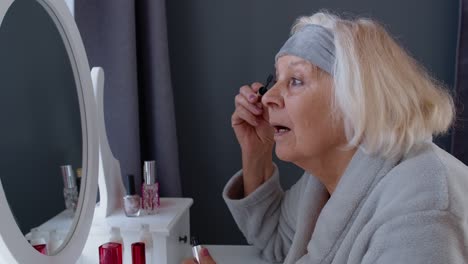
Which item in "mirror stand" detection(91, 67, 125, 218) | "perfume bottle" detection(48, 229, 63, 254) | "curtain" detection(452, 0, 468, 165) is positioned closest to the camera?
"perfume bottle" detection(48, 229, 63, 254)

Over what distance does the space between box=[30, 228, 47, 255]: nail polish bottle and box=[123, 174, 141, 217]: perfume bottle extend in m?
0.31

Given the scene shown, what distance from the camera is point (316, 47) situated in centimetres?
81

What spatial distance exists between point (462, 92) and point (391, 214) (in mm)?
973

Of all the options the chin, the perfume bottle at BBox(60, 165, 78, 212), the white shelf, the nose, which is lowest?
the white shelf

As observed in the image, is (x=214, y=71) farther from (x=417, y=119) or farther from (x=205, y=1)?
(x=417, y=119)

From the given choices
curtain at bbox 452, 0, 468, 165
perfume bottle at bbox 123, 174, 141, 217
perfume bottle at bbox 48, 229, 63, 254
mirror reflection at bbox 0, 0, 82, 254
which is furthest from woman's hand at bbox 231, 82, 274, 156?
curtain at bbox 452, 0, 468, 165

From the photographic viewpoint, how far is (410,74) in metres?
0.77

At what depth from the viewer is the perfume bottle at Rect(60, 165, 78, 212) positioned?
2.63 feet

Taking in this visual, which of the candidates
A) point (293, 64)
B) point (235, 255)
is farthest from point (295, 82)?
point (235, 255)

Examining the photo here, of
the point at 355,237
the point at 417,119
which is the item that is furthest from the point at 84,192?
the point at 417,119

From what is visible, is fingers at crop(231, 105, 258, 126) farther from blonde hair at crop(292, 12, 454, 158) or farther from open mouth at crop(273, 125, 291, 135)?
blonde hair at crop(292, 12, 454, 158)

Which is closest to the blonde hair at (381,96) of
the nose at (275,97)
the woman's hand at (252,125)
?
the nose at (275,97)

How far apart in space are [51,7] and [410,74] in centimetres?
62

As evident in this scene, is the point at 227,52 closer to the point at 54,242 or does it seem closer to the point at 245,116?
the point at 245,116
